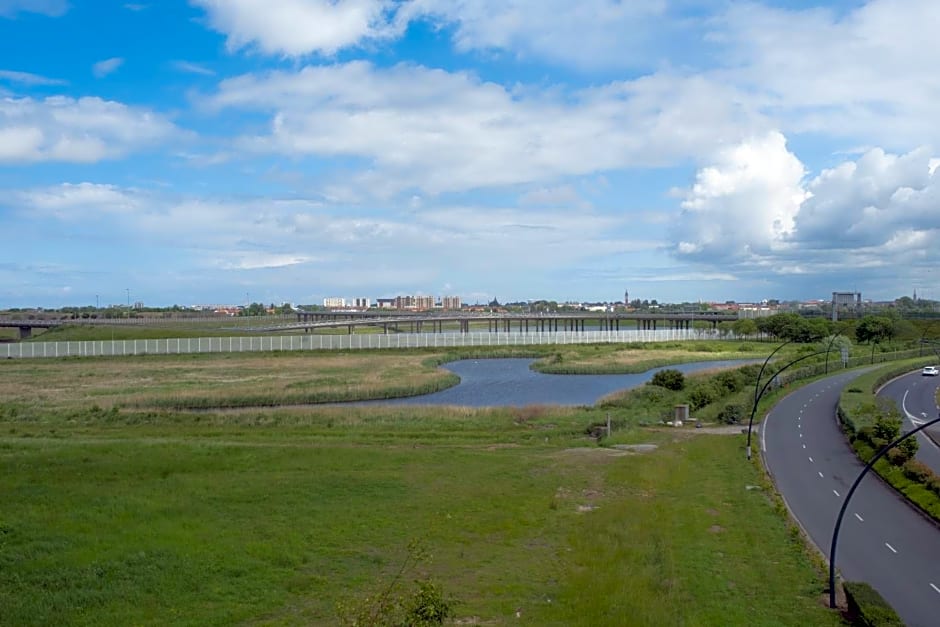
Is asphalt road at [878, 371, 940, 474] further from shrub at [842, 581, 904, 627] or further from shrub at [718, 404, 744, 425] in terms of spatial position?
shrub at [842, 581, 904, 627]

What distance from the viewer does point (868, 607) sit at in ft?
53.8

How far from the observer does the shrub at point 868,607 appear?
15.9 metres

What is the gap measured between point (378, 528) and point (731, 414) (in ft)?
108

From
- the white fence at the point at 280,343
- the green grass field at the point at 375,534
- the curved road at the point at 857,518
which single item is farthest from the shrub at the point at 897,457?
the white fence at the point at 280,343

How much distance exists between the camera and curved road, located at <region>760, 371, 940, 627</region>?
19.4 meters

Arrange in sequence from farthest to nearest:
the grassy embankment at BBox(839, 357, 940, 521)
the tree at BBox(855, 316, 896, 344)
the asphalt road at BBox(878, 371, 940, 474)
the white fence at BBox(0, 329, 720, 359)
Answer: the tree at BBox(855, 316, 896, 344), the white fence at BBox(0, 329, 720, 359), the asphalt road at BBox(878, 371, 940, 474), the grassy embankment at BBox(839, 357, 940, 521)

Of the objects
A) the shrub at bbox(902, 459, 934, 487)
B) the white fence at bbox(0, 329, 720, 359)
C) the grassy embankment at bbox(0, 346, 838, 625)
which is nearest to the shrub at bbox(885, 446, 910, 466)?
the shrub at bbox(902, 459, 934, 487)

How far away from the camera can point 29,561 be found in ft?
61.3

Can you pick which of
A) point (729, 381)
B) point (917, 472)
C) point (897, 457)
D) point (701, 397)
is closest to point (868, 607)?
point (917, 472)

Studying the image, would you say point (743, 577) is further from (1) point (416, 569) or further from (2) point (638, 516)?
(1) point (416, 569)

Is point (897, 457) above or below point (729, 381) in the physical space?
below

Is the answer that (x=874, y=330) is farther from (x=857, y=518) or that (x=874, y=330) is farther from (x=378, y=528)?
(x=378, y=528)

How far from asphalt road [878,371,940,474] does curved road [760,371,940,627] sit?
12.6 feet

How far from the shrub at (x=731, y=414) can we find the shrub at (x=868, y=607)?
1237 inches
